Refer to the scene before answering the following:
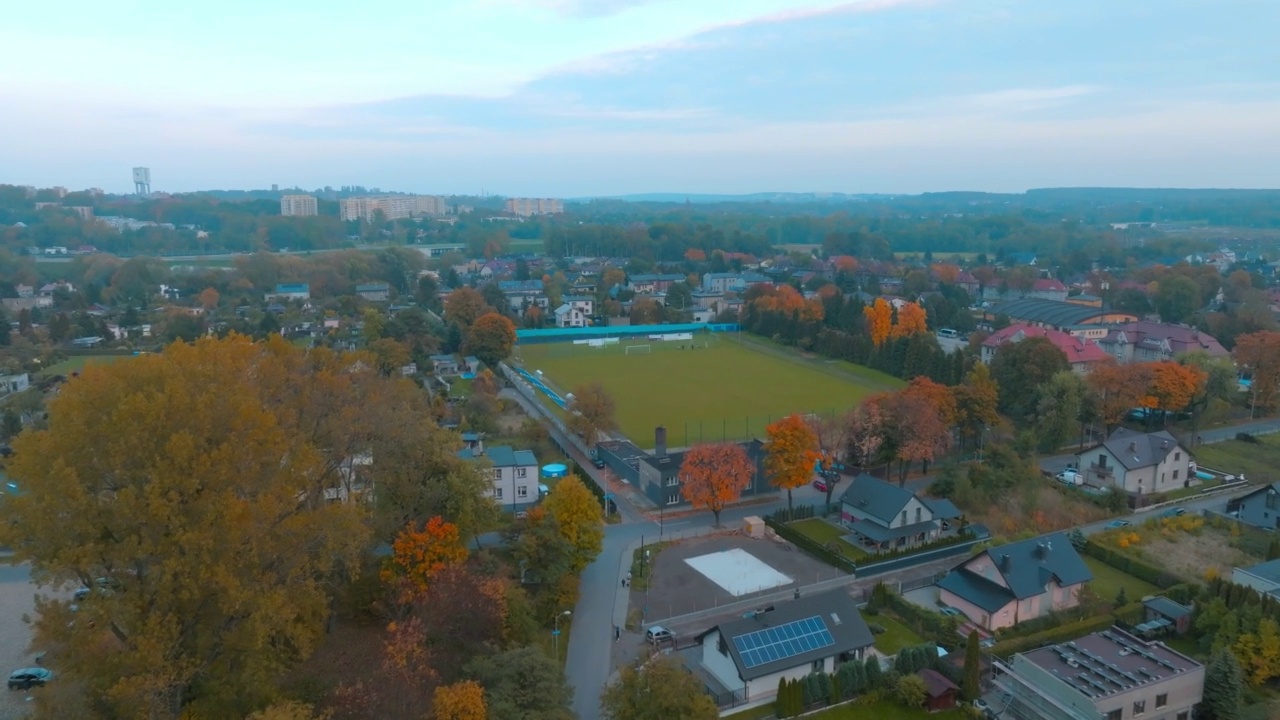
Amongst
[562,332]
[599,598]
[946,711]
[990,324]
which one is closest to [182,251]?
[562,332]

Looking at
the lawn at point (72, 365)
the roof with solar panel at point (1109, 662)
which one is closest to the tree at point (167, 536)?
the roof with solar panel at point (1109, 662)

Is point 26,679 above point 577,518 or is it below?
below

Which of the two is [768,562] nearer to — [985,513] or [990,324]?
[985,513]

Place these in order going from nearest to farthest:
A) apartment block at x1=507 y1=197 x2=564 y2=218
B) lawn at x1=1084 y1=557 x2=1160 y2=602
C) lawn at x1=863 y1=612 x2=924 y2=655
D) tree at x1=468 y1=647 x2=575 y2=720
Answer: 1. tree at x1=468 y1=647 x2=575 y2=720
2. lawn at x1=863 y1=612 x2=924 y2=655
3. lawn at x1=1084 y1=557 x2=1160 y2=602
4. apartment block at x1=507 y1=197 x2=564 y2=218

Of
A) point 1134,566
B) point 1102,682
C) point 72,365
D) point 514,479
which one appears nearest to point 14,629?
point 514,479

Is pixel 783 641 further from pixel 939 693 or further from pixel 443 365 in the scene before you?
pixel 443 365

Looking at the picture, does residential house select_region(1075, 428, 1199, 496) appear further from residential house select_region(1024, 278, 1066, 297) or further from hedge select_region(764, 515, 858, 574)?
residential house select_region(1024, 278, 1066, 297)

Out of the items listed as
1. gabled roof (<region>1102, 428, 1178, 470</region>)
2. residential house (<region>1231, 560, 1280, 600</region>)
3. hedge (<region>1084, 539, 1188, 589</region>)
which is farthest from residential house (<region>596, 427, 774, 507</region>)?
residential house (<region>1231, 560, 1280, 600</region>)

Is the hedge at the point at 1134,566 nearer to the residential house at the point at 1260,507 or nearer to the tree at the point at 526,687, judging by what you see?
the residential house at the point at 1260,507

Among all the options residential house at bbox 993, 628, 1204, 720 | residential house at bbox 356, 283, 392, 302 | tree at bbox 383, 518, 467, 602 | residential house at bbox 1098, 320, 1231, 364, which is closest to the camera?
residential house at bbox 993, 628, 1204, 720
